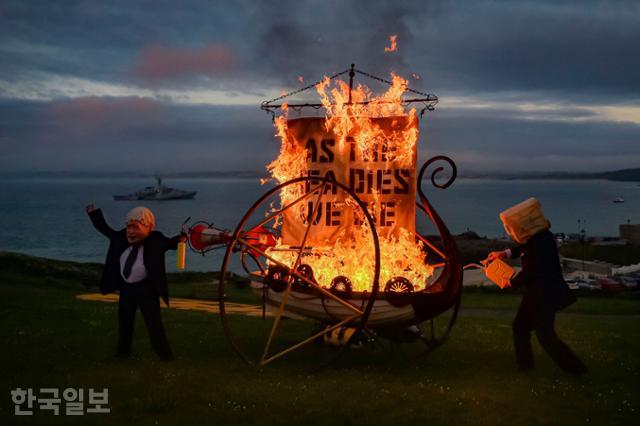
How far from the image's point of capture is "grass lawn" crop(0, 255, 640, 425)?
8.98m

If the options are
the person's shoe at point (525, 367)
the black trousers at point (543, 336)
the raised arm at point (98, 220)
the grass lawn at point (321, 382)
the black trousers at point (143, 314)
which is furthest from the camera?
the raised arm at point (98, 220)

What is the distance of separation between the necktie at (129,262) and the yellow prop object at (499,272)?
237 inches

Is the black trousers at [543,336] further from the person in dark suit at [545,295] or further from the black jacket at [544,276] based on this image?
the black jacket at [544,276]

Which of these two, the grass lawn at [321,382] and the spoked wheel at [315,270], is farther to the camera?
the spoked wheel at [315,270]

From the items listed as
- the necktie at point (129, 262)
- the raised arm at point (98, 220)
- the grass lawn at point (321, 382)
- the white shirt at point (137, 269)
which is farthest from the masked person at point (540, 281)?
the raised arm at point (98, 220)

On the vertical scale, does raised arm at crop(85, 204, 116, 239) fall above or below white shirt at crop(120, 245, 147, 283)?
above

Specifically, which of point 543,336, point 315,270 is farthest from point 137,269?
point 543,336

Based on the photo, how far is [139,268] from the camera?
37.2 ft

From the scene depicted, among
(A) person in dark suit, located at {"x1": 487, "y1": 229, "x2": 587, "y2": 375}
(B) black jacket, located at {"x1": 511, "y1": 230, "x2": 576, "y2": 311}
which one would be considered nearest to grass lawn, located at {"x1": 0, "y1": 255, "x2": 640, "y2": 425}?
(A) person in dark suit, located at {"x1": 487, "y1": 229, "x2": 587, "y2": 375}

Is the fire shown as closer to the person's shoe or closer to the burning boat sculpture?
the burning boat sculpture

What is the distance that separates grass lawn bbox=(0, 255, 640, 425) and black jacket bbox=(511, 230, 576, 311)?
4.21 ft

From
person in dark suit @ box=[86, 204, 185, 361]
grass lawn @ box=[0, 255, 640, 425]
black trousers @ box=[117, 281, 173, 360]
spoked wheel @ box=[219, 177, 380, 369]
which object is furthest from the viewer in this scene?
black trousers @ box=[117, 281, 173, 360]

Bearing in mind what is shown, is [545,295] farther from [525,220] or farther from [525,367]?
[525,367]

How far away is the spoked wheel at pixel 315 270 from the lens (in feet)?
36.4
